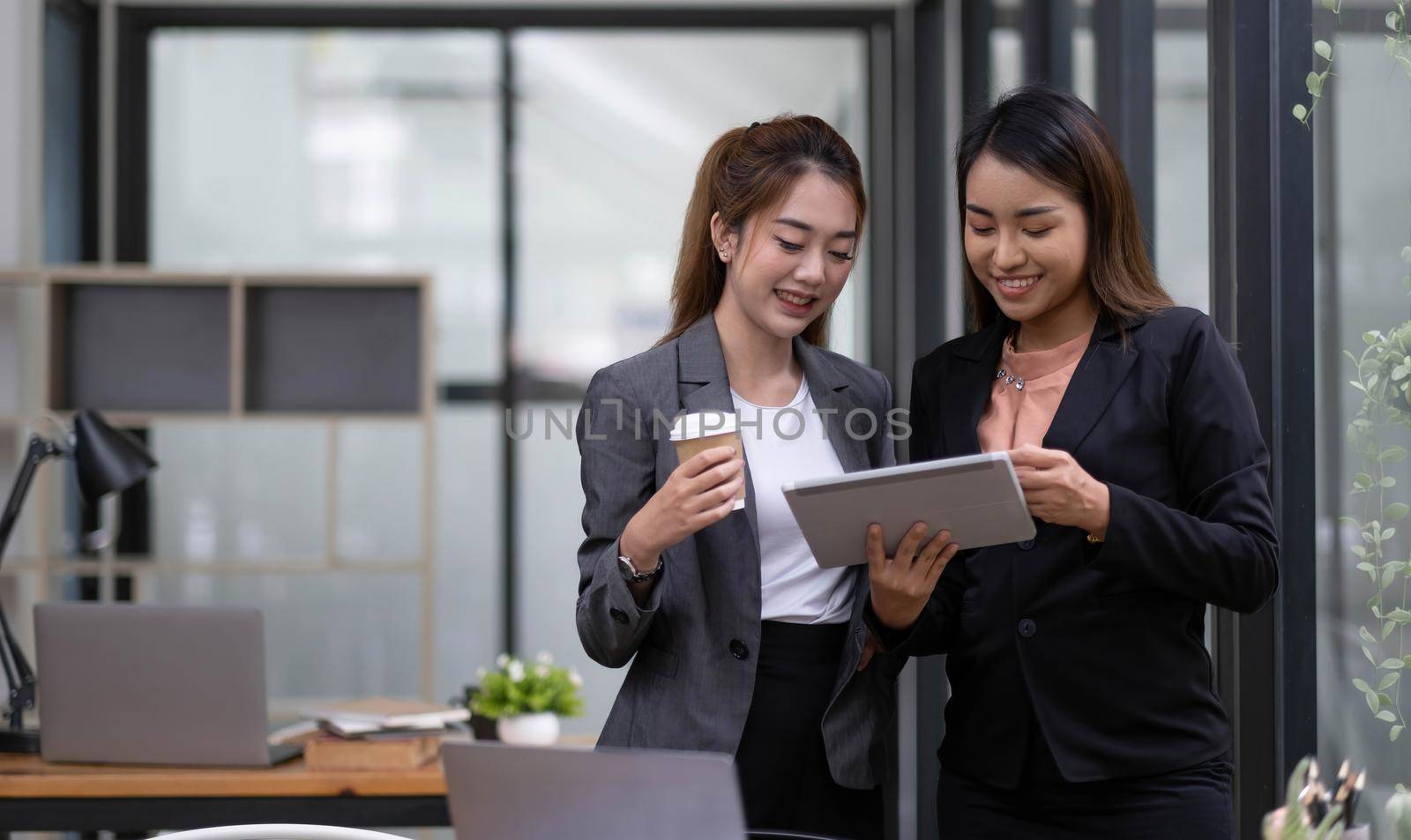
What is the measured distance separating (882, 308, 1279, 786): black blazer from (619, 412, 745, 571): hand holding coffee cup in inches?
12.0

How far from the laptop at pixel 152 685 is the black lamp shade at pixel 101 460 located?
1.39 ft

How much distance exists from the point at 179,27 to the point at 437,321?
1.42 meters

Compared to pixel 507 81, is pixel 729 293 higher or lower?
lower

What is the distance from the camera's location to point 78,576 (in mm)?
4457

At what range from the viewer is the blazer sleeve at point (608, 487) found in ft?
5.30

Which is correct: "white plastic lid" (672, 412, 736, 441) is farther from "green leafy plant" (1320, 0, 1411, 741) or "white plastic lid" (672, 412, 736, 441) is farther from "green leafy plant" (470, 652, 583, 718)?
"green leafy plant" (470, 652, 583, 718)

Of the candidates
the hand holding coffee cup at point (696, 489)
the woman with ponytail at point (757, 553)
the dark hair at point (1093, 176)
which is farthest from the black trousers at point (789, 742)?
the dark hair at point (1093, 176)

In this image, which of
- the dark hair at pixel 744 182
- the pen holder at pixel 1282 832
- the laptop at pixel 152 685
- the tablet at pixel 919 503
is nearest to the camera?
the pen holder at pixel 1282 832

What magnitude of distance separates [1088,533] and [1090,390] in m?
0.18

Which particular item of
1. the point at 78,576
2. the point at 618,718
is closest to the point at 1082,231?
the point at 618,718

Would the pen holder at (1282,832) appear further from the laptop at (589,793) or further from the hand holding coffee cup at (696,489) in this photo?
the hand holding coffee cup at (696,489)

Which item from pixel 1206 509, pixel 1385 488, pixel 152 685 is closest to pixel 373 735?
pixel 152 685

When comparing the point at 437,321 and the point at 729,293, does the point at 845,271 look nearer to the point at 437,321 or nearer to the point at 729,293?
the point at 729,293

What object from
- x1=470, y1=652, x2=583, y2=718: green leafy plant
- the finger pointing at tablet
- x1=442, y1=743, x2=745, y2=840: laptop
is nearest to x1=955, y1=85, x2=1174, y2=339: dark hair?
the finger pointing at tablet
